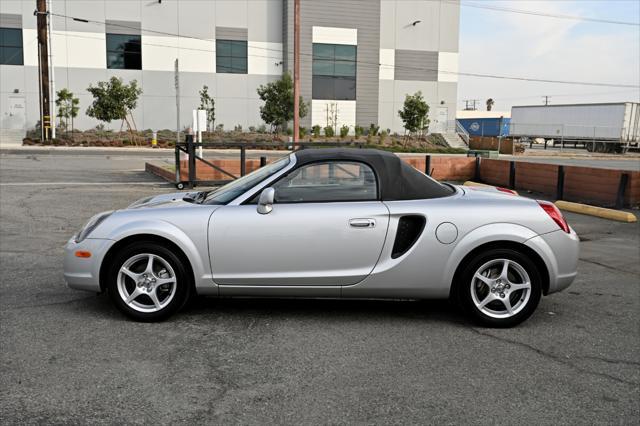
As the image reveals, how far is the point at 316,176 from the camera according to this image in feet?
16.9

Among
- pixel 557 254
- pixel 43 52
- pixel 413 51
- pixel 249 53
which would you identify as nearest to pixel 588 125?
pixel 413 51

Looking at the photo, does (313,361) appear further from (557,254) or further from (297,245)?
(557,254)

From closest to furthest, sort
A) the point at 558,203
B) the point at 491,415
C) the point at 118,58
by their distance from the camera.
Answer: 1. the point at 491,415
2. the point at 558,203
3. the point at 118,58

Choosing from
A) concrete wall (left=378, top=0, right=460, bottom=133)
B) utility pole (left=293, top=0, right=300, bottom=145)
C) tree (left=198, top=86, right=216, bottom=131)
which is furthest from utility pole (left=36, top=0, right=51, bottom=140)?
concrete wall (left=378, top=0, right=460, bottom=133)

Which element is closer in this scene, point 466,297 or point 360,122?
point 466,297

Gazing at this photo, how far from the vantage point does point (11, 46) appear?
149 ft

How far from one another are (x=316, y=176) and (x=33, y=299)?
2.77m

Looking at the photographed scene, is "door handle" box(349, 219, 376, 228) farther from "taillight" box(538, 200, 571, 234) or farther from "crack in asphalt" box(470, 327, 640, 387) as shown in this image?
"taillight" box(538, 200, 571, 234)

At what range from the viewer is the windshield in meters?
5.14

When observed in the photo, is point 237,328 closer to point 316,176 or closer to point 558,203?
point 316,176

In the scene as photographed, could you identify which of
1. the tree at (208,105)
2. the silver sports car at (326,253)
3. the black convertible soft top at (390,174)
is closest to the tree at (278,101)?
the tree at (208,105)

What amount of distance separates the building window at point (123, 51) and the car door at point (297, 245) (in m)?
45.6

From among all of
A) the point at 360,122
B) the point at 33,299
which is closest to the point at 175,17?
the point at 360,122

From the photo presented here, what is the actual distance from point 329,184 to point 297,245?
0.65 meters
